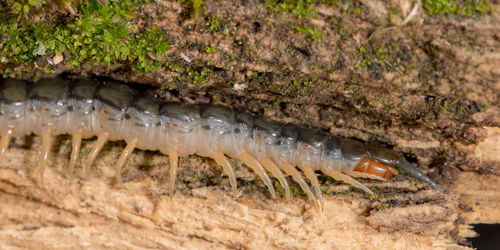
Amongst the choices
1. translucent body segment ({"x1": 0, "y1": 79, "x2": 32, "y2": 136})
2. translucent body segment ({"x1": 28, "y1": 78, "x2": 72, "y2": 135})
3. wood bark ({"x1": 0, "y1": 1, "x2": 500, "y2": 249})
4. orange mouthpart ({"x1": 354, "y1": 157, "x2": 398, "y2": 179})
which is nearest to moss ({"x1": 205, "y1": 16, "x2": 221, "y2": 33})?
wood bark ({"x1": 0, "y1": 1, "x2": 500, "y2": 249})

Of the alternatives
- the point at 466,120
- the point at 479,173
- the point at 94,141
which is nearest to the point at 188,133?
the point at 94,141

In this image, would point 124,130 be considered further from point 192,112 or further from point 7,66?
point 7,66

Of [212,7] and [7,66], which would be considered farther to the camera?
[7,66]

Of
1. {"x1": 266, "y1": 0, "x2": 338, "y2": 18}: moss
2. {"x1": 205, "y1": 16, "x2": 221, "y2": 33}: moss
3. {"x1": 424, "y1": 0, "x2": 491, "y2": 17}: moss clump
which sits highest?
{"x1": 424, "y1": 0, "x2": 491, "y2": 17}: moss clump

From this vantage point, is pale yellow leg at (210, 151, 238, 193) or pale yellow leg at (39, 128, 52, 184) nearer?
pale yellow leg at (210, 151, 238, 193)

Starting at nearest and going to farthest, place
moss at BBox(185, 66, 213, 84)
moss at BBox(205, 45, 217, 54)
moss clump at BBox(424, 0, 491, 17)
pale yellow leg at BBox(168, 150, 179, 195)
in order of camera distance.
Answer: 1. moss clump at BBox(424, 0, 491, 17)
2. moss at BBox(205, 45, 217, 54)
3. moss at BBox(185, 66, 213, 84)
4. pale yellow leg at BBox(168, 150, 179, 195)

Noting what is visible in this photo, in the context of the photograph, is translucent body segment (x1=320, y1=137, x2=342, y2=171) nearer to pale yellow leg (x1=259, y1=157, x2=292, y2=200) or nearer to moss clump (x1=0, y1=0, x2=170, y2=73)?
pale yellow leg (x1=259, y1=157, x2=292, y2=200)

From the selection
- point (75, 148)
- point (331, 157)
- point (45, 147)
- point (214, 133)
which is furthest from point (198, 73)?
point (45, 147)

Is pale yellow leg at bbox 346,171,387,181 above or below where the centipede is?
below
